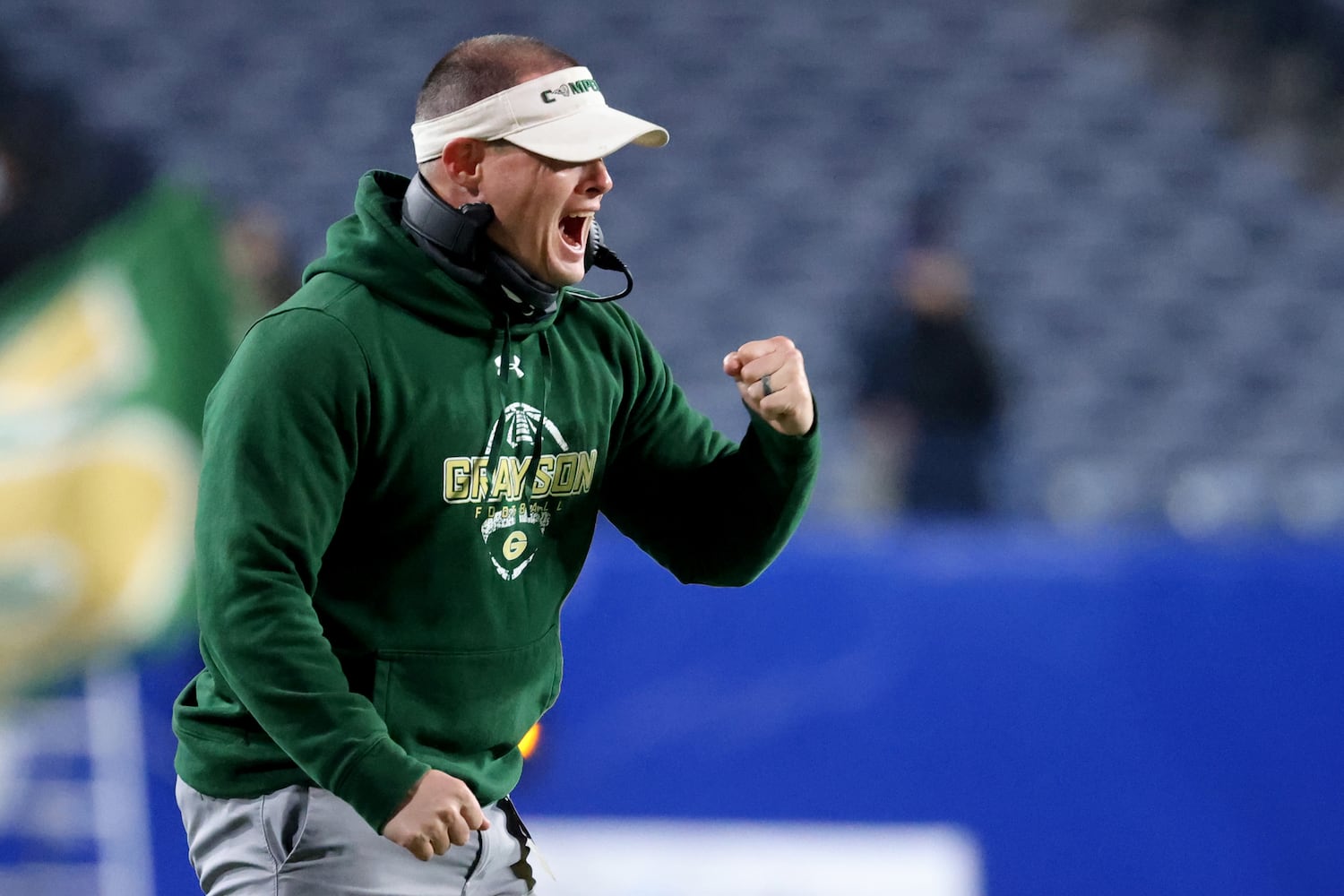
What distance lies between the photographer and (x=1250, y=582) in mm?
4496

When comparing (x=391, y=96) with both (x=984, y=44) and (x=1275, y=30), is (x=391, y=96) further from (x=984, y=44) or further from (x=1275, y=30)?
(x=1275, y=30)

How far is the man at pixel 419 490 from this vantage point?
2.11 m

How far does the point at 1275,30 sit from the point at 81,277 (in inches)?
305

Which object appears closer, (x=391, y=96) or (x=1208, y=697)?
(x=1208, y=697)

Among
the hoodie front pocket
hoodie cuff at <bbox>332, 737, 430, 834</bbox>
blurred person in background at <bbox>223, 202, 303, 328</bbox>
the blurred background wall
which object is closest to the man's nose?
the hoodie front pocket

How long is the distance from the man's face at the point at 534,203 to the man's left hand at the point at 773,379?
244 mm

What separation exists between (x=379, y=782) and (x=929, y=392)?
440 centimetres

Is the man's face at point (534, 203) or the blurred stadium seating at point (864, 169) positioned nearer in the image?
the man's face at point (534, 203)

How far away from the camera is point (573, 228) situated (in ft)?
7.88

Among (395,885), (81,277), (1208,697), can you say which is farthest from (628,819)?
(395,885)

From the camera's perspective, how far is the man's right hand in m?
2.05

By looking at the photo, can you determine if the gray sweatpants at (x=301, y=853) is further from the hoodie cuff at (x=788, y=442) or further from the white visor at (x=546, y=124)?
the white visor at (x=546, y=124)

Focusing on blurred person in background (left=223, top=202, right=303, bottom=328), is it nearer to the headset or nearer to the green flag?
the green flag

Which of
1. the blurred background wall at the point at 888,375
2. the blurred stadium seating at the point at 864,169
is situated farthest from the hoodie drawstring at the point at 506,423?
the blurred stadium seating at the point at 864,169
